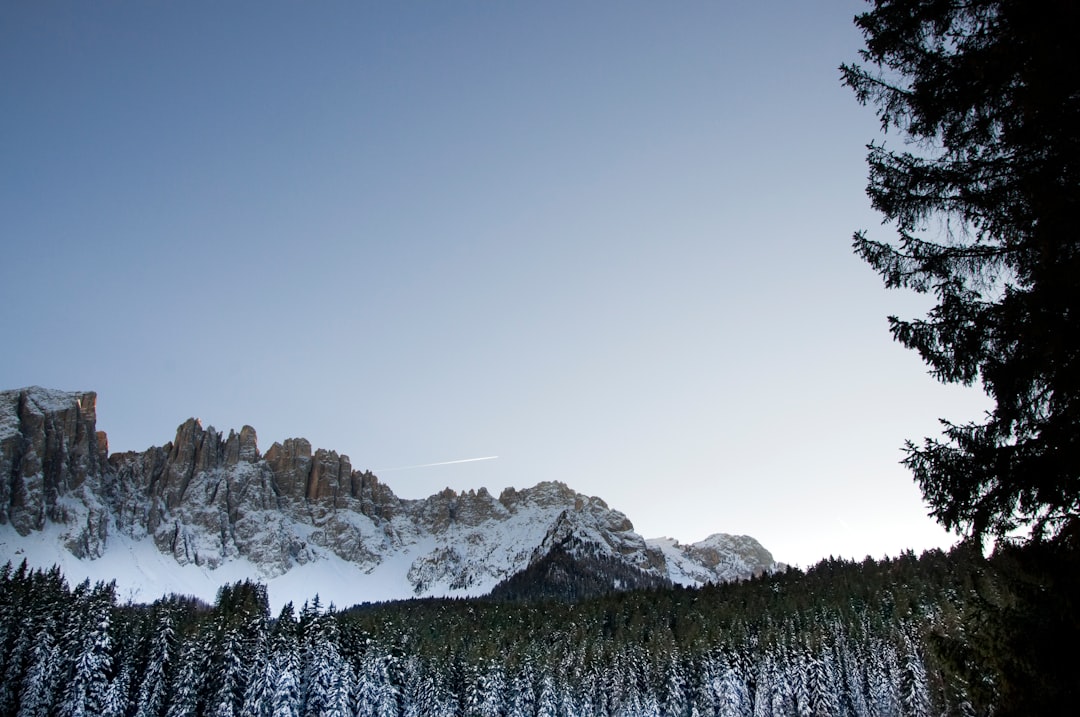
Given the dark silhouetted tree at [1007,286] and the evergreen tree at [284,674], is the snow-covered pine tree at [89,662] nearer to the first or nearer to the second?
the evergreen tree at [284,674]

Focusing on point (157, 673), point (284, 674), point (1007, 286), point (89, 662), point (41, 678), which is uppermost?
point (1007, 286)

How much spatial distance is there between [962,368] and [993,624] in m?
3.21

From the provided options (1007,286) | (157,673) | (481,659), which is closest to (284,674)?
(157,673)

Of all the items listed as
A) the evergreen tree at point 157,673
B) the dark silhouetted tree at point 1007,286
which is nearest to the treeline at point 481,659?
the evergreen tree at point 157,673

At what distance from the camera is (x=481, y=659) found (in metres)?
72.4

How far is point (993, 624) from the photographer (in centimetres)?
852

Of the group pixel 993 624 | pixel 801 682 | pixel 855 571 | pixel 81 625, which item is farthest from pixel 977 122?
pixel 855 571

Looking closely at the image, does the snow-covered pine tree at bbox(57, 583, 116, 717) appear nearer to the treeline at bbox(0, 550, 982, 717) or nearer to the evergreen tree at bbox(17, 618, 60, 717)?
the treeline at bbox(0, 550, 982, 717)

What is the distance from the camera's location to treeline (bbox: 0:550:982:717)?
5119cm

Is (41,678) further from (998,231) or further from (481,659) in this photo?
(998,231)

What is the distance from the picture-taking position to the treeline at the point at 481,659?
5119 centimetres

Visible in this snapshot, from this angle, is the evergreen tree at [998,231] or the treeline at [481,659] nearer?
the evergreen tree at [998,231]

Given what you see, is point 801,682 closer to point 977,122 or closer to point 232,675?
point 232,675

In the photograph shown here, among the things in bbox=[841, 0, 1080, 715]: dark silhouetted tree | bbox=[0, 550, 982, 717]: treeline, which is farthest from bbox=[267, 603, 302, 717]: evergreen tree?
bbox=[841, 0, 1080, 715]: dark silhouetted tree
